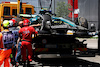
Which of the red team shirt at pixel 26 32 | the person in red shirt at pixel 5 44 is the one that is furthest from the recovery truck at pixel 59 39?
the person in red shirt at pixel 5 44

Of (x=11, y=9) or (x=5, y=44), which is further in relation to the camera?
(x=11, y=9)

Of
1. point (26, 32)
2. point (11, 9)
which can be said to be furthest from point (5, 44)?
point (11, 9)

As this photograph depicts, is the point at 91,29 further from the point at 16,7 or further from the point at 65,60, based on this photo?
the point at 16,7

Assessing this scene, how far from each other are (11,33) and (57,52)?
8.63ft

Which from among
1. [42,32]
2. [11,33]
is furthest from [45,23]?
[11,33]

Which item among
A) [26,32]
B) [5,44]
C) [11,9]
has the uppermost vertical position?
[11,9]

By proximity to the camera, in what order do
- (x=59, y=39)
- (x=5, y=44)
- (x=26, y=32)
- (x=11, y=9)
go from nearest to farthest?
(x=5, y=44), (x=26, y=32), (x=59, y=39), (x=11, y=9)

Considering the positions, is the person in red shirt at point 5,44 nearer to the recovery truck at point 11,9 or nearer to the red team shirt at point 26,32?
the red team shirt at point 26,32

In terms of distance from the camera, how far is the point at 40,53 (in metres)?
6.67

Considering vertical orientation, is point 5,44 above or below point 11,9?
below

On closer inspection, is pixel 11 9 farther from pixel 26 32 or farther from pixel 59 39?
pixel 26 32

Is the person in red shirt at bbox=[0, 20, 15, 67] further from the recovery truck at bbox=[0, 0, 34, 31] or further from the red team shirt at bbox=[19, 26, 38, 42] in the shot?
the recovery truck at bbox=[0, 0, 34, 31]

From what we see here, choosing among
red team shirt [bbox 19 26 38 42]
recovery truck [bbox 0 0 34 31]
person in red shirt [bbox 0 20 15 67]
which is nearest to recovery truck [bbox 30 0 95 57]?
red team shirt [bbox 19 26 38 42]

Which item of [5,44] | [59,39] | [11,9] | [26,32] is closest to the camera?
[5,44]
